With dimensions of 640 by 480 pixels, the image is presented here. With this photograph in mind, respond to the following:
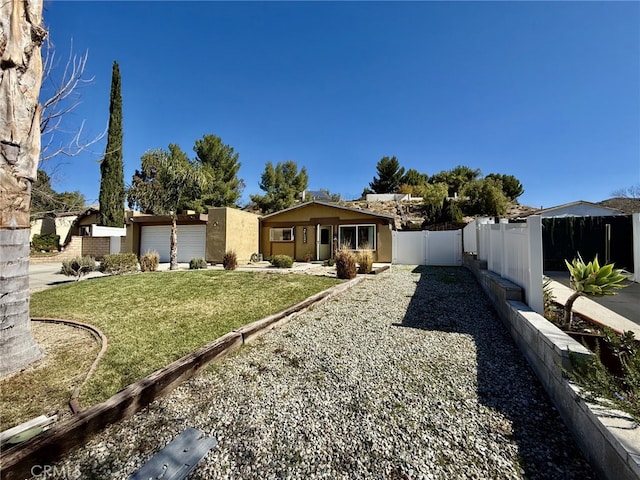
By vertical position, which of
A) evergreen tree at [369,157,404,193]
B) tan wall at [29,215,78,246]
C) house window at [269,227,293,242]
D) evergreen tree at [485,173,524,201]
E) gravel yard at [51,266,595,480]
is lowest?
gravel yard at [51,266,595,480]

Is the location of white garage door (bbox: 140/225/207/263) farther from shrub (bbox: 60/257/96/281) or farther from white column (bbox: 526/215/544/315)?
white column (bbox: 526/215/544/315)

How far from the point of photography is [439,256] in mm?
14102

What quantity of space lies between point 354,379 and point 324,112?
1718cm

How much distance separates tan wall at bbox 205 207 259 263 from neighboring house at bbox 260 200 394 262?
170 centimetres

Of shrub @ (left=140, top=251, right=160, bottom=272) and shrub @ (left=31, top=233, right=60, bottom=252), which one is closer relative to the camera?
shrub @ (left=140, top=251, right=160, bottom=272)

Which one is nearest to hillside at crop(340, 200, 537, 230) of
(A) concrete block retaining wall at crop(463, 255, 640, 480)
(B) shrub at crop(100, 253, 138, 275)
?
(B) shrub at crop(100, 253, 138, 275)

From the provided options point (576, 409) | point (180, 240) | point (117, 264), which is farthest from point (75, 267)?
point (576, 409)

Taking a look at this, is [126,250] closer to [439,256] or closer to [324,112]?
[324,112]

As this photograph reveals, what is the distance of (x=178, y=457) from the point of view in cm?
179

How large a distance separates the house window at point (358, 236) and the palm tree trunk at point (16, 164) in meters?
12.9

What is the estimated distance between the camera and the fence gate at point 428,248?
13.8m

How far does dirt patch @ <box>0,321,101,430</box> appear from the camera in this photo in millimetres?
2186

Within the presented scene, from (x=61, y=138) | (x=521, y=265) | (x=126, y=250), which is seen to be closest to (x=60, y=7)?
(x=61, y=138)

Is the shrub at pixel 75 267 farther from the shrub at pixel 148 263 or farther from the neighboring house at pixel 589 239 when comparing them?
the neighboring house at pixel 589 239
